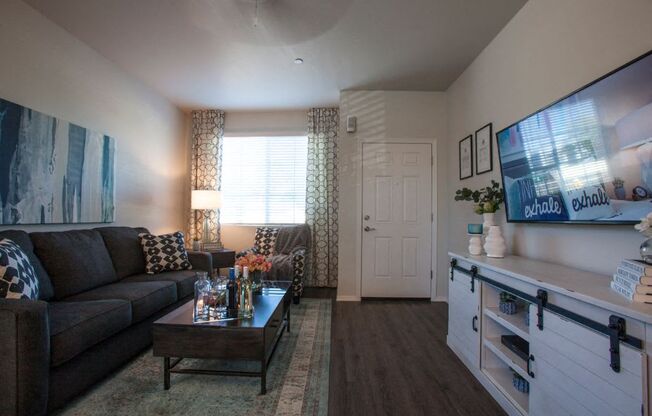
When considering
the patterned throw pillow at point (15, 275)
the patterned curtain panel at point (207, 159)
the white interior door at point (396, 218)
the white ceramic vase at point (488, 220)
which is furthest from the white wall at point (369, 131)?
the patterned throw pillow at point (15, 275)

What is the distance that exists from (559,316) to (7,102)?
349 centimetres

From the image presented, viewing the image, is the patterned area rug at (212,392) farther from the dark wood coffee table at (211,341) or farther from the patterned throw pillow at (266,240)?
the patterned throw pillow at (266,240)

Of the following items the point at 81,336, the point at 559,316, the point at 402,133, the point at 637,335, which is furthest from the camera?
the point at 402,133

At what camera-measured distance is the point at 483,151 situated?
2789 millimetres

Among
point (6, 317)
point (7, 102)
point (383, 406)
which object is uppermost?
point (7, 102)

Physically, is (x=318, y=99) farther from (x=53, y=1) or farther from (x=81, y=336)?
(x=81, y=336)

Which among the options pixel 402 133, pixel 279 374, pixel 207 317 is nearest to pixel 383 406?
pixel 279 374

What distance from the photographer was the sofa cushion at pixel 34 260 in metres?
1.97

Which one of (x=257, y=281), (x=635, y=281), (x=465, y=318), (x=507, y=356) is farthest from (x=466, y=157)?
(x=257, y=281)

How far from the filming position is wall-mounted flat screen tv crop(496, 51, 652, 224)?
4.03 ft

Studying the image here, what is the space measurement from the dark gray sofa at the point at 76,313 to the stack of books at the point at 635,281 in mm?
2372

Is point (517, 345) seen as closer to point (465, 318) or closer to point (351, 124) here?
point (465, 318)

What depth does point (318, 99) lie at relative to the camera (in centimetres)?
404

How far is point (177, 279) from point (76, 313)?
1.03 metres
